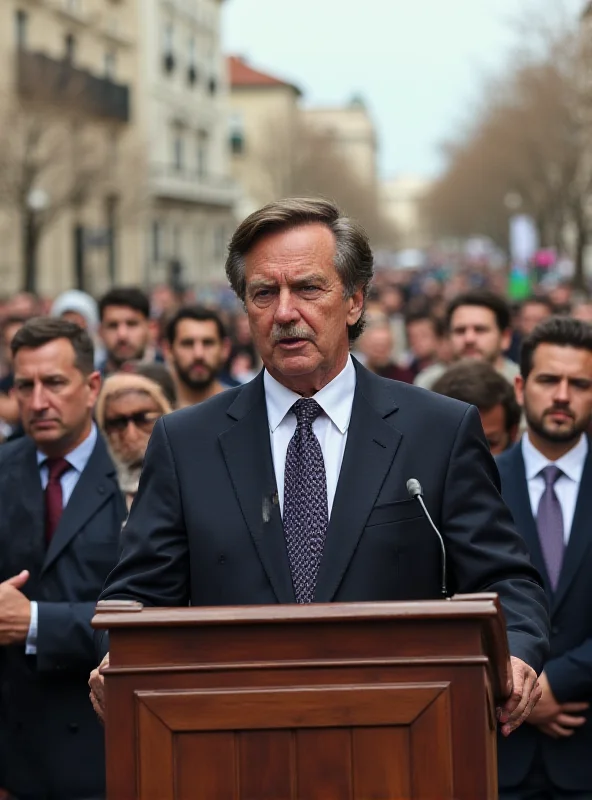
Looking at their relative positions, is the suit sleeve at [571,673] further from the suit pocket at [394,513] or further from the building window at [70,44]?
the building window at [70,44]

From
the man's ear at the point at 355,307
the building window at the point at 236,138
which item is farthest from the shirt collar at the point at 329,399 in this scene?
the building window at the point at 236,138

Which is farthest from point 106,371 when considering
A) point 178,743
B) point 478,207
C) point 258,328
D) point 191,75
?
point 478,207

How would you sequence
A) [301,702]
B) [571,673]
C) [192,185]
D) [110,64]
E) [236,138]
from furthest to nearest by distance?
[236,138], [192,185], [110,64], [571,673], [301,702]

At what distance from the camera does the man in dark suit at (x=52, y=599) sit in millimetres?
4828

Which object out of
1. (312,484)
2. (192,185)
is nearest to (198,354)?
(312,484)

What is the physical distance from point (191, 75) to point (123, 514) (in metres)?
62.4

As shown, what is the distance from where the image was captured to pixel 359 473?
3.32 m

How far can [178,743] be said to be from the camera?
8.73ft

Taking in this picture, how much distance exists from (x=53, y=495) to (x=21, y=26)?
41.0 metres

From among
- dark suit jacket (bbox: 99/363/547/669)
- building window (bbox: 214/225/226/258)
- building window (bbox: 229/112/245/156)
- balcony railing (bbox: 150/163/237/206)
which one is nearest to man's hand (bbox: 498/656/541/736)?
dark suit jacket (bbox: 99/363/547/669)

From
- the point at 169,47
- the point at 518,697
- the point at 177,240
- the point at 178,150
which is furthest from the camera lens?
the point at 178,150

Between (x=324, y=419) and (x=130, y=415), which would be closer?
(x=324, y=419)

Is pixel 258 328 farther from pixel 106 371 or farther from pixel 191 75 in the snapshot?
pixel 191 75

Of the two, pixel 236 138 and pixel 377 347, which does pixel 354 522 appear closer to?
pixel 377 347
